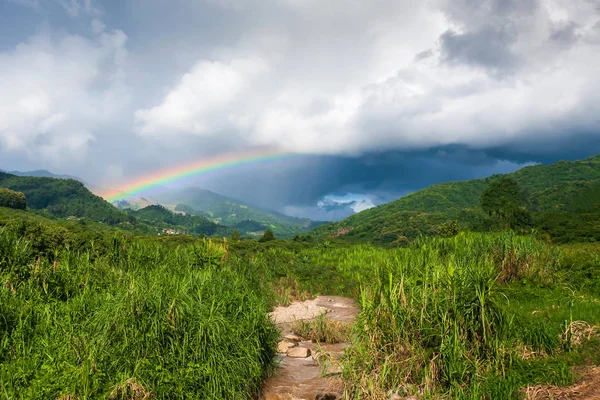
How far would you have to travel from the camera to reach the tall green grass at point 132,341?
5.62m

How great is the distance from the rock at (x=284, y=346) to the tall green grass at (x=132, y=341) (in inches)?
72.1

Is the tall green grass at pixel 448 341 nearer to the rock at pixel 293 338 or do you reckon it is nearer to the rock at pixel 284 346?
the rock at pixel 284 346

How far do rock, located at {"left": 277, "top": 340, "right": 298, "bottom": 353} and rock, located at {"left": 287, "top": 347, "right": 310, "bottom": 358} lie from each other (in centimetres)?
14

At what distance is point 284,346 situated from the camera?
34.4 feet

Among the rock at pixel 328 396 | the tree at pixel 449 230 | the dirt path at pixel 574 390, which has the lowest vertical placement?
the rock at pixel 328 396

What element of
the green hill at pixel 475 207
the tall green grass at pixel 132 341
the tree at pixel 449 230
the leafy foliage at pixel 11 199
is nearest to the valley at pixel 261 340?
the tall green grass at pixel 132 341

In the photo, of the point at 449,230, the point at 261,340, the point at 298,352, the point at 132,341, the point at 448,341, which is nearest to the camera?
the point at 132,341

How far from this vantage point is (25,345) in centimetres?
661

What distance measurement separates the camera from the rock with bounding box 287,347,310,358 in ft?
33.1

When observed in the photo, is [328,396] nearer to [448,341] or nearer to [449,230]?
[448,341]

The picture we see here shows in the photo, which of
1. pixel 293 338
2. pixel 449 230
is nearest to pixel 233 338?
pixel 293 338

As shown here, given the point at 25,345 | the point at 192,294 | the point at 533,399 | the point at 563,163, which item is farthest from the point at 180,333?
the point at 563,163

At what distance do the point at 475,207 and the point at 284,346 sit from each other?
9639 centimetres

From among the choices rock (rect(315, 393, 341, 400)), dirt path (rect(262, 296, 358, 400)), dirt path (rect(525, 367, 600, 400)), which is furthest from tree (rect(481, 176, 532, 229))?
rock (rect(315, 393, 341, 400))
